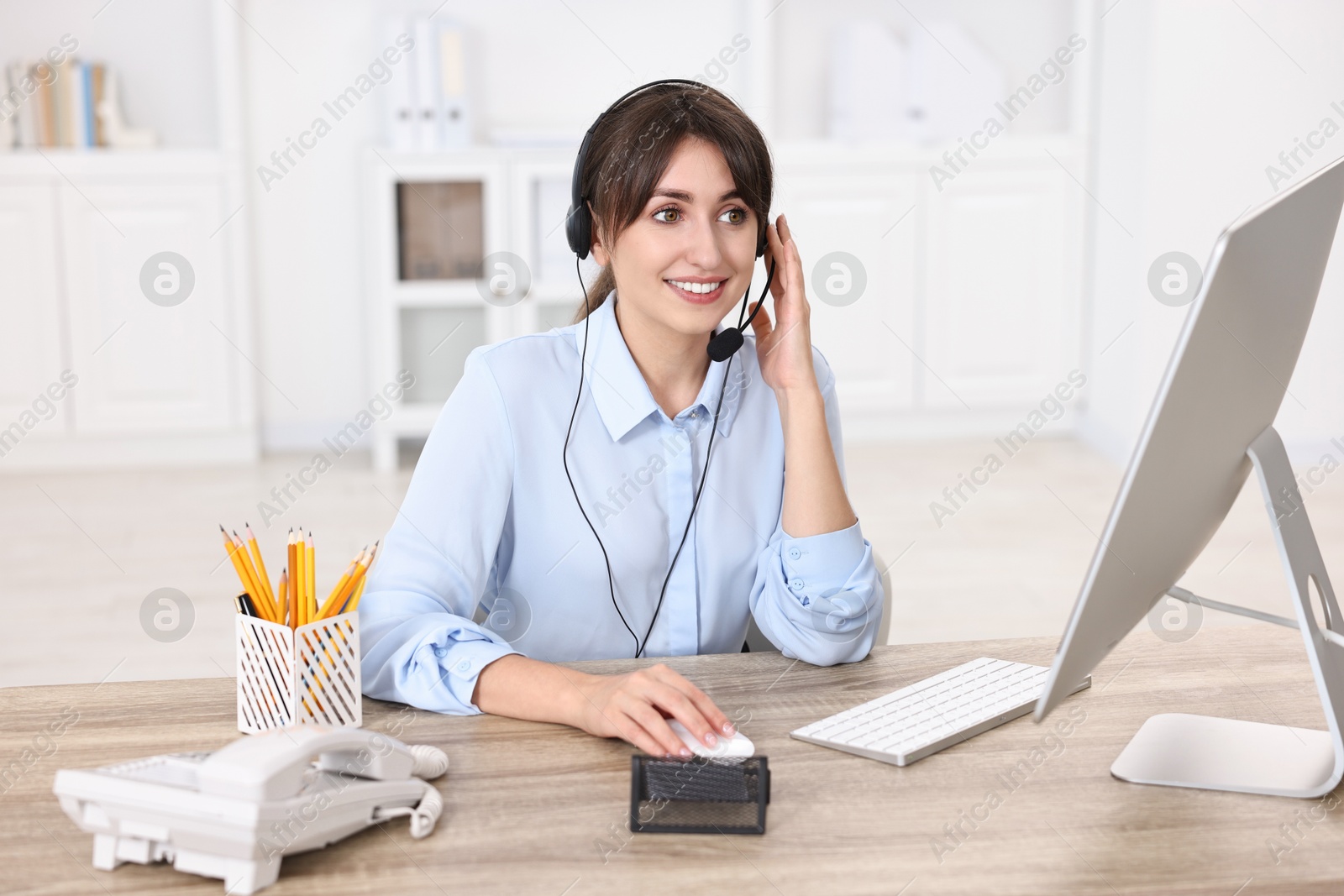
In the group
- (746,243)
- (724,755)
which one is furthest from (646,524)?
(724,755)

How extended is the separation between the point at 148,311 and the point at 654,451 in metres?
3.46

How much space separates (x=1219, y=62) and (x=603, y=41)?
2138 mm

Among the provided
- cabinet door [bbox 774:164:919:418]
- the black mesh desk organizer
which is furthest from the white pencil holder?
cabinet door [bbox 774:164:919:418]

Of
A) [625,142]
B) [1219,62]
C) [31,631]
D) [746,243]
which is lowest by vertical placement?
[31,631]

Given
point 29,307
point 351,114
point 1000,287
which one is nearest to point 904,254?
point 1000,287

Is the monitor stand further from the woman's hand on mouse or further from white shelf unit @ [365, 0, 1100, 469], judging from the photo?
white shelf unit @ [365, 0, 1100, 469]

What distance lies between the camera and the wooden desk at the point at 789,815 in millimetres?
848

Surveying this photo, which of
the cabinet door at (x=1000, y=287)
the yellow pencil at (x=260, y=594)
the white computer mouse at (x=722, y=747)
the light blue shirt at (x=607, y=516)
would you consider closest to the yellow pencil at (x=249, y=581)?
the yellow pencil at (x=260, y=594)

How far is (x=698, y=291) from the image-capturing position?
145 cm

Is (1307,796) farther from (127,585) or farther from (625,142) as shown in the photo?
(127,585)

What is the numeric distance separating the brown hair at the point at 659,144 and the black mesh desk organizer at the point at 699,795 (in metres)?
0.69

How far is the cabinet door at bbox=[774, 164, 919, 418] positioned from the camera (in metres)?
4.63

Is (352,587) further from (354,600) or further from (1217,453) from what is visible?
(1217,453)

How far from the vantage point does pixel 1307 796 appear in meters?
0.97
